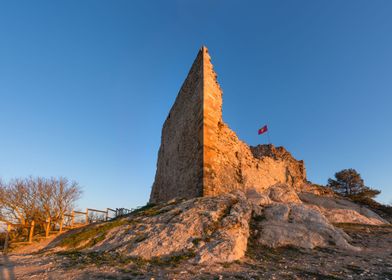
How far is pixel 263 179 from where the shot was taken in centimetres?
1515

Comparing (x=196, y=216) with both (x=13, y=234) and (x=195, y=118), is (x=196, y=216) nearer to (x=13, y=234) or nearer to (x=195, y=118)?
(x=195, y=118)

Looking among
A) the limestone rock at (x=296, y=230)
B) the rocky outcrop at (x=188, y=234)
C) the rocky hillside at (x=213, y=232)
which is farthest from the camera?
the limestone rock at (x=296, y=230)

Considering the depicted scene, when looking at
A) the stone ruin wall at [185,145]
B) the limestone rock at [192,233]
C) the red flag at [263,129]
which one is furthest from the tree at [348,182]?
the limestone rock at [192,233]

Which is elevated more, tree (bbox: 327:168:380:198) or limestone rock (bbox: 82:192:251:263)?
tree (bbox: 327:168:380:198)

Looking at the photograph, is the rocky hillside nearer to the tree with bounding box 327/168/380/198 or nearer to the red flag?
→ the red flag

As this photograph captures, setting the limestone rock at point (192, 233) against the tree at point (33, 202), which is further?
the tree at point (33, 202)

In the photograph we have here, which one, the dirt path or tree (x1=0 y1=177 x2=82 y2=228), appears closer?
the dirt path

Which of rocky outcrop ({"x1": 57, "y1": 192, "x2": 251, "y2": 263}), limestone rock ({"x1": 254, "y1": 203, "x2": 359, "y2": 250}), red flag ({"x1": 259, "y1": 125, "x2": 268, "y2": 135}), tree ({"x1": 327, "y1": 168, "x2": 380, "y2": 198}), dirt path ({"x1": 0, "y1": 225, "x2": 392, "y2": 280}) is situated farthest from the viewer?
tree ({"x1": 327, "y1": 168, "x2": 380, "y2": 198})

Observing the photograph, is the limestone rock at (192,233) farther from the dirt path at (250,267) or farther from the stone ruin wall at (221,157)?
the stone ruin wall at (221,157)

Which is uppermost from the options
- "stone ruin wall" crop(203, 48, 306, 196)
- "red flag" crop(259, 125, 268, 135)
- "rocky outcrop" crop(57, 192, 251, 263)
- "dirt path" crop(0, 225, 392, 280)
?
"red flag" crop(259, 125, 268, 135)

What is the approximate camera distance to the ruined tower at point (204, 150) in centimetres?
1049

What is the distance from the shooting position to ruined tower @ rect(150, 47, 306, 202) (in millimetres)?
10492

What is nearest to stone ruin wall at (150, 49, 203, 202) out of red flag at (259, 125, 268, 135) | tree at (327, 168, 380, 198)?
red flag at (259, 125, 268, 135)

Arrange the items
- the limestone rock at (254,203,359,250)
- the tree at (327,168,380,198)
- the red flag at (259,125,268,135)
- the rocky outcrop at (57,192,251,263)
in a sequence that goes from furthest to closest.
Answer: the tree at (327,168,380,198) → the red flag at (259,125,268,135) → the limestone rock at (254,203,359,250) → the rocky outcrop at (57,192,251,263)
